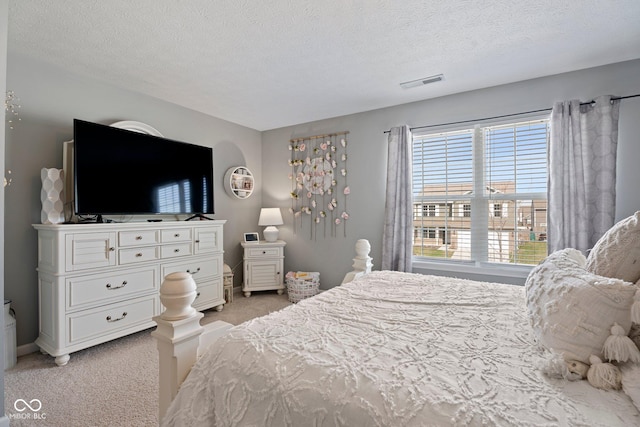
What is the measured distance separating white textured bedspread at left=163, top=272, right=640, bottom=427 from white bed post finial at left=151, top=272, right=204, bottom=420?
3.0 inches

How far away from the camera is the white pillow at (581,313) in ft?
2.80

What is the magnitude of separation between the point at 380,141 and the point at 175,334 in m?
3.18

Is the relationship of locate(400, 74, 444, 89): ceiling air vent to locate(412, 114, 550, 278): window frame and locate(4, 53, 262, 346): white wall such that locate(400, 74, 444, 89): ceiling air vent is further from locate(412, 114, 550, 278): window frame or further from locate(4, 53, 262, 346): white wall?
locate(4, 53, 262, 346): white wall

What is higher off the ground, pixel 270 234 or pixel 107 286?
pixel 270 234

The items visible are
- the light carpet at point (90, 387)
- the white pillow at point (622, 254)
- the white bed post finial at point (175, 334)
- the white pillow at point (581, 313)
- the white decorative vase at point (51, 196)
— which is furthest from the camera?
the white decorative vase at point (51, 196)

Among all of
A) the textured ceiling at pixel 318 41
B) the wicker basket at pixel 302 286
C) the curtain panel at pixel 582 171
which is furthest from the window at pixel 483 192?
the wicker basket at pixel 302 286

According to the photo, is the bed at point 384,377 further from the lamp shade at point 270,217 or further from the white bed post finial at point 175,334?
the lamp shade at point 270,217

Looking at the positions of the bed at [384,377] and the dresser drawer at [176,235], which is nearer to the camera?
the bed at [384,377]

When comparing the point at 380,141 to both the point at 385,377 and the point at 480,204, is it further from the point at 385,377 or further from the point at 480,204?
the point at 385,377

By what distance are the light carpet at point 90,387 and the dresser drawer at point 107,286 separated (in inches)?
17.0

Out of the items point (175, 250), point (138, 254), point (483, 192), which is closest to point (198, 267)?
point (175, 250)

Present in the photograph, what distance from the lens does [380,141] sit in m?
3.70

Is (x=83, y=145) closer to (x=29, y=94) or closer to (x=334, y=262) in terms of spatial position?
(x=29, y=94)

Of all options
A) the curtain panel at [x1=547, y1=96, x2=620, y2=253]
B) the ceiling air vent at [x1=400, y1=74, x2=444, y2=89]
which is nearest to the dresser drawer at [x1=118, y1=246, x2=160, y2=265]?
the ceiling air vent at [x1=400, y1=74, x2=444, y2=89]
